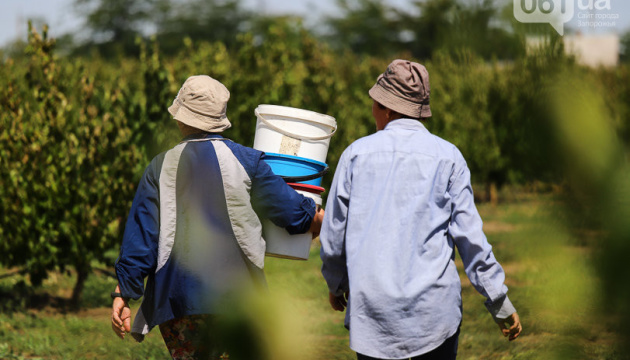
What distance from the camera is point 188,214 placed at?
249 centimetres

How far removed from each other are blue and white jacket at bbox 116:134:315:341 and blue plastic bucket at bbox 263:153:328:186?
0.36 m

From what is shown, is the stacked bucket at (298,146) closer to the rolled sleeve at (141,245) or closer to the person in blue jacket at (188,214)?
the person in blue jacket at (188,214)

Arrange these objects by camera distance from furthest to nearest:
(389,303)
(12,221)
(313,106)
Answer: (313,106) → (12,221) → (389,303)

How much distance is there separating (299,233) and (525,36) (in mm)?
2150

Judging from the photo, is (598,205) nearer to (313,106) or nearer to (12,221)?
(12,221)

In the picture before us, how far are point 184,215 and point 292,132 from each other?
0.77 m

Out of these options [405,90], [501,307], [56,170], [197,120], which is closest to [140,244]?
[197,120]

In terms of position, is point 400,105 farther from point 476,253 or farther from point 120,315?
point 120,315

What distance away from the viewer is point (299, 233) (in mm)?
2801

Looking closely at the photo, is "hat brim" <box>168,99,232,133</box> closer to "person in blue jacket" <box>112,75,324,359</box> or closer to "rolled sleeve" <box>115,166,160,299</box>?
"person in blue jacket" <box>112,75,324,359</box>

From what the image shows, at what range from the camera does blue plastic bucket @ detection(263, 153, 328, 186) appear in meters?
3.00

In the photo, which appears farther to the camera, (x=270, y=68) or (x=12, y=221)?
(x=270, y=68)

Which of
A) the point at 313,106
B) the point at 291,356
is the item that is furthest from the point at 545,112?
the point at 313,106

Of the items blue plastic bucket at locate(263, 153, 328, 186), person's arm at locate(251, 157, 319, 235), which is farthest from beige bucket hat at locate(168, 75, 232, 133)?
blue plastic bucket at locate(263, 153, 328, 186)
